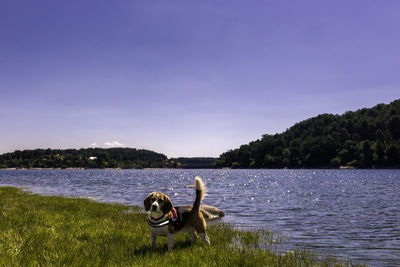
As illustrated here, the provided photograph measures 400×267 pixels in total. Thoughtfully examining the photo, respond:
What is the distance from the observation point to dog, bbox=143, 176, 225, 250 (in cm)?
756

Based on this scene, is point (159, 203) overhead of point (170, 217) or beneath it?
overhead

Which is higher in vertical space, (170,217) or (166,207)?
(166,207)

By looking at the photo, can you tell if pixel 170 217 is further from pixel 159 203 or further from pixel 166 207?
pixel 159 203

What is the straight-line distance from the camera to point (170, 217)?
7762 millimetres

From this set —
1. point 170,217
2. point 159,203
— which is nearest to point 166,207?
point 159,203

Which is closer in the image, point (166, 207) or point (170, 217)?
point (166, 207)

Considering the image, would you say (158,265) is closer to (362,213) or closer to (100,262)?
(100,262)

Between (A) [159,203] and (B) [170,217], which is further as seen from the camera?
(B) [170,217]

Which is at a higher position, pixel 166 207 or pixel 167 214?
pixel 166 207

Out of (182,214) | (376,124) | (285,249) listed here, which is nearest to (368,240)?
(285,249)

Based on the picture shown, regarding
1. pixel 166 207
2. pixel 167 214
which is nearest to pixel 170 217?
pixel 167 214

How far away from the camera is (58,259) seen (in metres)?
6.37

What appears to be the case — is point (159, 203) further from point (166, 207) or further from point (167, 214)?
point (167, 214)

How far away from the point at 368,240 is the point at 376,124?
213m
